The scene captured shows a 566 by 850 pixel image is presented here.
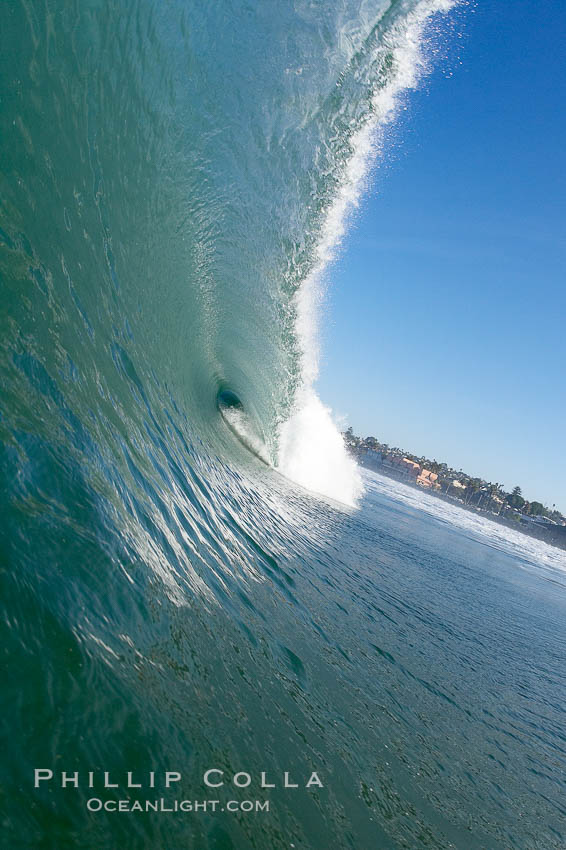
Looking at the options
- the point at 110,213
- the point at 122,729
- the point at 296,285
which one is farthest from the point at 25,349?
the point at 296,285

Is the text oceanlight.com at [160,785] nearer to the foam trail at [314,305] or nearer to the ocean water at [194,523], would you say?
the ocean water at [194,523]

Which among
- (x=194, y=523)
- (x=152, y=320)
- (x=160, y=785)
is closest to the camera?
(x=160, y=785)

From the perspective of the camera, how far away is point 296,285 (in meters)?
15.0

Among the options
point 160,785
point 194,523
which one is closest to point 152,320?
point 194,523

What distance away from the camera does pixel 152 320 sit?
31.9 feet

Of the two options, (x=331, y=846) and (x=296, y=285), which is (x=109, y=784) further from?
(x=296, y=285)

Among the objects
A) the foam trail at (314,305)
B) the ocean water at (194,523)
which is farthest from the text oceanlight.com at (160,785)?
the foam trail at (314,305)

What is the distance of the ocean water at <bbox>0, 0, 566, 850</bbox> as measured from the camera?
284cm

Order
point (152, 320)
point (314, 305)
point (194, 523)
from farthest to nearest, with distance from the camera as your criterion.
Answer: point (314, 305), point (152, 320), point (194, 523)

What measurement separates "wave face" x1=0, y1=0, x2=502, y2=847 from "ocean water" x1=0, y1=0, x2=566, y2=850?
0.03m

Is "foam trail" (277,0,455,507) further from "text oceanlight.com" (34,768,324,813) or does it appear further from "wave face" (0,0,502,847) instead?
"text oceanlight.com" (34,768,324,813)

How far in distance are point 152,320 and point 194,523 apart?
4511 mm

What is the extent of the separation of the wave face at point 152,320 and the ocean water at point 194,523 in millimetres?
31

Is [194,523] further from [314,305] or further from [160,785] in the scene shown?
[314,305]
